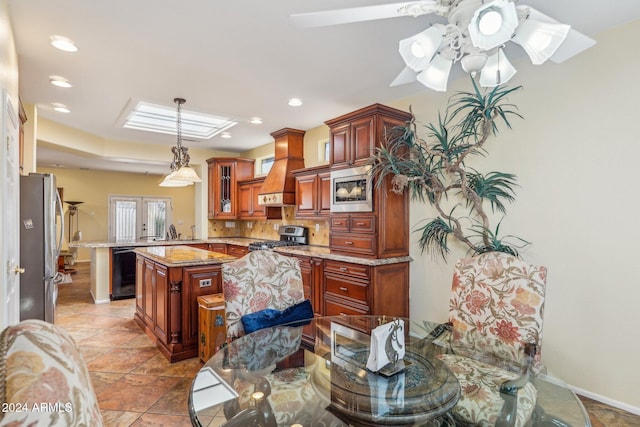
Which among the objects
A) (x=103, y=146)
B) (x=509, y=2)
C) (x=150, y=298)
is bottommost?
(x=150, y=298)

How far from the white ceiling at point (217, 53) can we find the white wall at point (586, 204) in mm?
419

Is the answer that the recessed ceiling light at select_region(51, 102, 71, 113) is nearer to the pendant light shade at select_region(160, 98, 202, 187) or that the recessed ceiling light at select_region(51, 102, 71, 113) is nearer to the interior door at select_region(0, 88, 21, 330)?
the pendant light shade at select_region(160, 98, 202, 187)

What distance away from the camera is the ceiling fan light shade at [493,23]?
3.97 feet

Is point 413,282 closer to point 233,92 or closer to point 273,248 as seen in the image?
point 273,248

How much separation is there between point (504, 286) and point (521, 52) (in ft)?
6.43

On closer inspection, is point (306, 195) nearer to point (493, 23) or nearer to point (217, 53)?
point (217, 53)

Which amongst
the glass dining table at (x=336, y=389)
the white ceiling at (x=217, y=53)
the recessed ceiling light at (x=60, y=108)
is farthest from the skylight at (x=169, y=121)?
the glass dining table at (x=336, y=389)

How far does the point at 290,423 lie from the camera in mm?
1256

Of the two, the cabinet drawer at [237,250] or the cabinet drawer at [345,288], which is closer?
the cabinet drawer at [345,288]

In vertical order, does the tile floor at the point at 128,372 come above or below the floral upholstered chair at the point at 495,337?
below

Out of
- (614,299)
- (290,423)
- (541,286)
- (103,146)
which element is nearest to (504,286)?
(541,286)

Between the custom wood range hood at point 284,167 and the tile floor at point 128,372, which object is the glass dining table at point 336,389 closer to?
the tile floor at point 128,372

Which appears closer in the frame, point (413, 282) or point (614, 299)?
point (614, 299)

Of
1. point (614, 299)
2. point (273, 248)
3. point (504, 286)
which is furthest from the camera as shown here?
point (273, 248)
